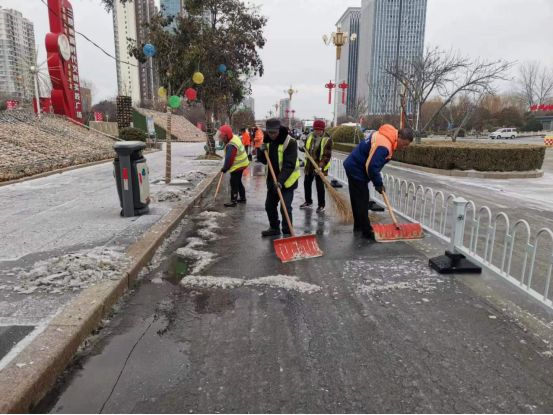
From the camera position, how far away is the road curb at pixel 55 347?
218 centimetres

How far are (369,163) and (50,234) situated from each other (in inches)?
175

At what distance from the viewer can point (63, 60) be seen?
2219 centimetres

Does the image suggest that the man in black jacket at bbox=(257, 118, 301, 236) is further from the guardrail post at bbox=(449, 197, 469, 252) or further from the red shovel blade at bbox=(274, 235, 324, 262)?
the guardrail post at bbox=(449, 197, 469, 252)

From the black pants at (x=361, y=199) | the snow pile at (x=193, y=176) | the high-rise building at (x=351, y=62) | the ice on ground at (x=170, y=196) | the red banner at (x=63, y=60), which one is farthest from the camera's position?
the high-rise building at (x=351, y=62)

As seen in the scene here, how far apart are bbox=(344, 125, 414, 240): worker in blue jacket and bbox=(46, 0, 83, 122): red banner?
21.6m

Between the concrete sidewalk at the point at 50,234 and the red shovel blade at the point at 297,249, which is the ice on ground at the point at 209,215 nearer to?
the concrete sidewalk at the point at 50,234

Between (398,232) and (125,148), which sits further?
(125,148)

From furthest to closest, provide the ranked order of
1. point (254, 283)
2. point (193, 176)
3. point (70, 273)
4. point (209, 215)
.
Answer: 1. point (193, 176)
2. point (209, 215)
3. point (254, 283)
4. point (70, 273)

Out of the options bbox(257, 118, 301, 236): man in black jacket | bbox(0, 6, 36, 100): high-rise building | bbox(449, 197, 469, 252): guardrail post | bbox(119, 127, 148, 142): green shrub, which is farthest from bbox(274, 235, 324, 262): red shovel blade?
bbox(0, 6, 36, 100): high-rise building

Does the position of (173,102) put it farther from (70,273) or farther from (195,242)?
(70,273)

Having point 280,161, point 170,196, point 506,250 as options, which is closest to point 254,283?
point 280,161

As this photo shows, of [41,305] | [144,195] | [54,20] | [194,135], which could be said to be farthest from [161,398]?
[194,135]

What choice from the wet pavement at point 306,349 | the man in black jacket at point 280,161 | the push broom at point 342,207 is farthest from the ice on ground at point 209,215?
the wet pavement at point 306,349

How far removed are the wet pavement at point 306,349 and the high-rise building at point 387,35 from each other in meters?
30.4
